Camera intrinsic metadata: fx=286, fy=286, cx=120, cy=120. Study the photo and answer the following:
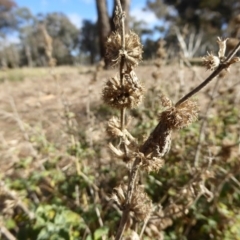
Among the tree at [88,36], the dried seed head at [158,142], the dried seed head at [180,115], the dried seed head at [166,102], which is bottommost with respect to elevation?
the tree at [88,36]

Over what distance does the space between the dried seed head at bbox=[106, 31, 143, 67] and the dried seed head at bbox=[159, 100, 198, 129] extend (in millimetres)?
132

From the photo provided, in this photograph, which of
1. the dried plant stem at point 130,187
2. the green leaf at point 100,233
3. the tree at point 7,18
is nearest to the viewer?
the dried plant stem at point 130,187

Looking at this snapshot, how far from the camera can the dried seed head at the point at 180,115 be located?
2.06ft

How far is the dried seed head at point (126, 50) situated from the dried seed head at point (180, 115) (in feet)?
0.43

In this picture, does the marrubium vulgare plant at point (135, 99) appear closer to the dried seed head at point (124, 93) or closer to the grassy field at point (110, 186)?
the dried seed head at point (124, 93)

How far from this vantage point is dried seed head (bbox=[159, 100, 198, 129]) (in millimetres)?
627

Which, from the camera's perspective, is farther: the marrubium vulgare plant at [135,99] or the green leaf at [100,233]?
the green leaf at [100,233]

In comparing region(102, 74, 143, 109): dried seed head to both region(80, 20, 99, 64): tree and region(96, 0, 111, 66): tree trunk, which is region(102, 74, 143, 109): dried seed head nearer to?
region(96, 0, 111, 66): tree trunk

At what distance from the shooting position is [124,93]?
2.16 feet

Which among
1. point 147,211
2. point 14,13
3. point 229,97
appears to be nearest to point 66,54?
point 14,13

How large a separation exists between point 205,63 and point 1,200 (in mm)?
2126

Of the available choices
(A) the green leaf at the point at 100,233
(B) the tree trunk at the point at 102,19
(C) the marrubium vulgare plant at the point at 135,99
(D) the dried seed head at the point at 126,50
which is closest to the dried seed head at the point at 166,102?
(C) the marrubium vulgare plant at the point at 135,99

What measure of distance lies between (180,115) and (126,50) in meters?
0.18

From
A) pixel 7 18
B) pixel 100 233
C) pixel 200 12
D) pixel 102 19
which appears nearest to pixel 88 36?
pixel 7 18
